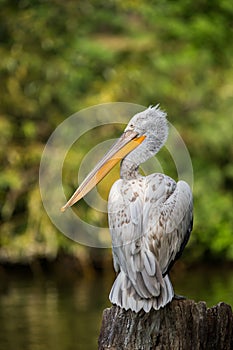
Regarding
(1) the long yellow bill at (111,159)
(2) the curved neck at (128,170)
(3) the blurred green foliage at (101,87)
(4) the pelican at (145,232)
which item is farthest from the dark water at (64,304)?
(2) the curved neck at (128,170)

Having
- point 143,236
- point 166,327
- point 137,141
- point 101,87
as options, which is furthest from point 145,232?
point 101,87

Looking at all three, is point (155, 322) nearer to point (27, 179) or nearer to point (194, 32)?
point (27, 179)

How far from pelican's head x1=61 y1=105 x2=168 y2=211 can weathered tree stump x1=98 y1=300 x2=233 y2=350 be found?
91 centimetres

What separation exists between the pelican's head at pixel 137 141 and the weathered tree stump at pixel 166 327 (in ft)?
3.00

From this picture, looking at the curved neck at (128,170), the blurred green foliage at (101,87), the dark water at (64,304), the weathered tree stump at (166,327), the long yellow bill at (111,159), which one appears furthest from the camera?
the blurred green foliage at (101,87)

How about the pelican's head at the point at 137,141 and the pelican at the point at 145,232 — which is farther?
the pelican's head at the point at 137,141

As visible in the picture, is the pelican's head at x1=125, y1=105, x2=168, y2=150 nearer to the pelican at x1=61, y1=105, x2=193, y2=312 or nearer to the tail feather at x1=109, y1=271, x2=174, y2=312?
the pelican at x1=61, y1=105, x2=193, y2=312

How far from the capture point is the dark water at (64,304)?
10.1m

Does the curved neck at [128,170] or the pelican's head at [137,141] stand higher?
the pelican's head at [137,141]

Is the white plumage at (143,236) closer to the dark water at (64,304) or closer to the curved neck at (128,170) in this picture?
the curved neck at (128,170)

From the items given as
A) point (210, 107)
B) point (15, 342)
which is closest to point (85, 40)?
point (210, 107)

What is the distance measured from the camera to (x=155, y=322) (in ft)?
20.4

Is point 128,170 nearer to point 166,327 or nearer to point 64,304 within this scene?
point 166,327

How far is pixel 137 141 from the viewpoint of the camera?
677cm
